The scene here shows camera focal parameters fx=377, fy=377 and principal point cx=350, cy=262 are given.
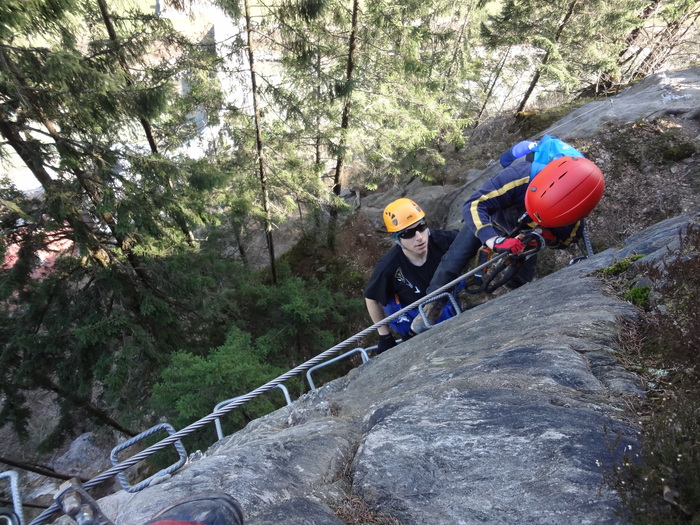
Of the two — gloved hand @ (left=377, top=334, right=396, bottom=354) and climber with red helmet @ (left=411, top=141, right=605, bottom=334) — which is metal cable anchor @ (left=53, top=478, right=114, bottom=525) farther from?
gloved hand @ (left=377, top=334, right=396, bottom=354)

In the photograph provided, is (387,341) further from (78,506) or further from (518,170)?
(78,506)

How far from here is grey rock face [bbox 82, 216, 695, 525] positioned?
1.66 meters

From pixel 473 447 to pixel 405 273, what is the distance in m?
3.23

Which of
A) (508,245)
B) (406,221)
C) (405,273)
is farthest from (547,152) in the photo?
(405,273)

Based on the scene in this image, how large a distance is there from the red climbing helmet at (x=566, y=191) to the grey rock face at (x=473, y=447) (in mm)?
1297

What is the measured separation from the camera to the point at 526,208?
426 centimetres

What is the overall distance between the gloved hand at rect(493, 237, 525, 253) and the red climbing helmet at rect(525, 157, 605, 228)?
1.06 feet

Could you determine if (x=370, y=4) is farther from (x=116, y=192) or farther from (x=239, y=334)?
(x=239, y=334)

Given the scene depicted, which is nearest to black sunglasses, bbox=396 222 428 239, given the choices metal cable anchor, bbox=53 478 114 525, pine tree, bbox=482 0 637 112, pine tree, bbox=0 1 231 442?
metal cable anchor, bbox=53 478 114 525

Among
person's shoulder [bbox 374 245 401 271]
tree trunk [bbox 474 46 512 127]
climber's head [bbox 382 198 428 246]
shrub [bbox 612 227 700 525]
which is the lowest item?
shrub [bbox 612 227 700 525]

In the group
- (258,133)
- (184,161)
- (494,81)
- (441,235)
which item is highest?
(494,81)

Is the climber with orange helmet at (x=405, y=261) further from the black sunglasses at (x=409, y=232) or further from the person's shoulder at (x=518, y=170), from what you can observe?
the person's shoulder at (x=518, y=170)

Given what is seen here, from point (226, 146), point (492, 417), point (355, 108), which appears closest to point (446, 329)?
point (492, 417)

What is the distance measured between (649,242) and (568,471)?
9.12 feet
